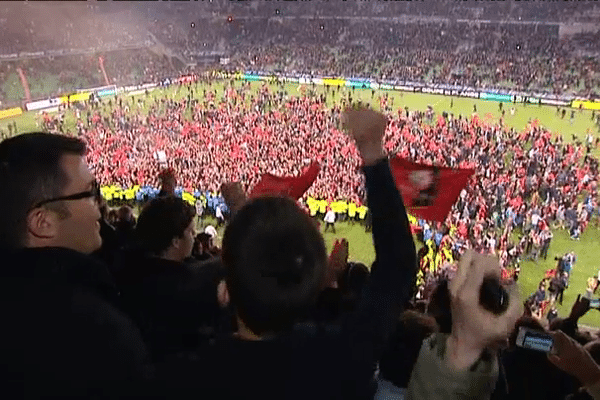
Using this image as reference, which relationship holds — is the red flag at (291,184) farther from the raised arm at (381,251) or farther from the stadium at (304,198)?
the raised arm at (381,251)

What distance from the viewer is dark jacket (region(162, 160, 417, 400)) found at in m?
1.17

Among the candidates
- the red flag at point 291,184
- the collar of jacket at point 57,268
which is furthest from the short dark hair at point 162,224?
the red flag at point 291,184

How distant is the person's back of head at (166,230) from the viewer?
246 cm

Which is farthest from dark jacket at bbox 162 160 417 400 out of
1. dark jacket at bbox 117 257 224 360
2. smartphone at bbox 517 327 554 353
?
dark jacket at bbox 117 257 224 360

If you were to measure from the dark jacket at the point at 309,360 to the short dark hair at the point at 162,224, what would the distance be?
1.28 m

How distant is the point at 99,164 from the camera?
19250 mm

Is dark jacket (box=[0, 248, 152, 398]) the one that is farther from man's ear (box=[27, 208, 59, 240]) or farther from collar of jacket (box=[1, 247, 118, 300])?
man's ear (box=[27, 208, 59, 240])

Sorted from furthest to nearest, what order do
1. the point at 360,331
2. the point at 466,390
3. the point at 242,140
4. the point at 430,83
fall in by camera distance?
the point at 430,83
the point at 242,140
the point at 466,390
the point at 360,331

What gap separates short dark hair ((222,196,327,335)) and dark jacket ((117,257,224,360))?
2.71 feet

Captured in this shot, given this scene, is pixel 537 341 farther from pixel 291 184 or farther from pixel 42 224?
pixel 291 184

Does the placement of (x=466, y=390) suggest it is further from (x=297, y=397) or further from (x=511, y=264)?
(x=511, y=264)

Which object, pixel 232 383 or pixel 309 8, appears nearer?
pixel 232 383

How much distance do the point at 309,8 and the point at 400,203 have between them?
45.0 metres

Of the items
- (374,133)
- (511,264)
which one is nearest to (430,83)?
(511,264)
